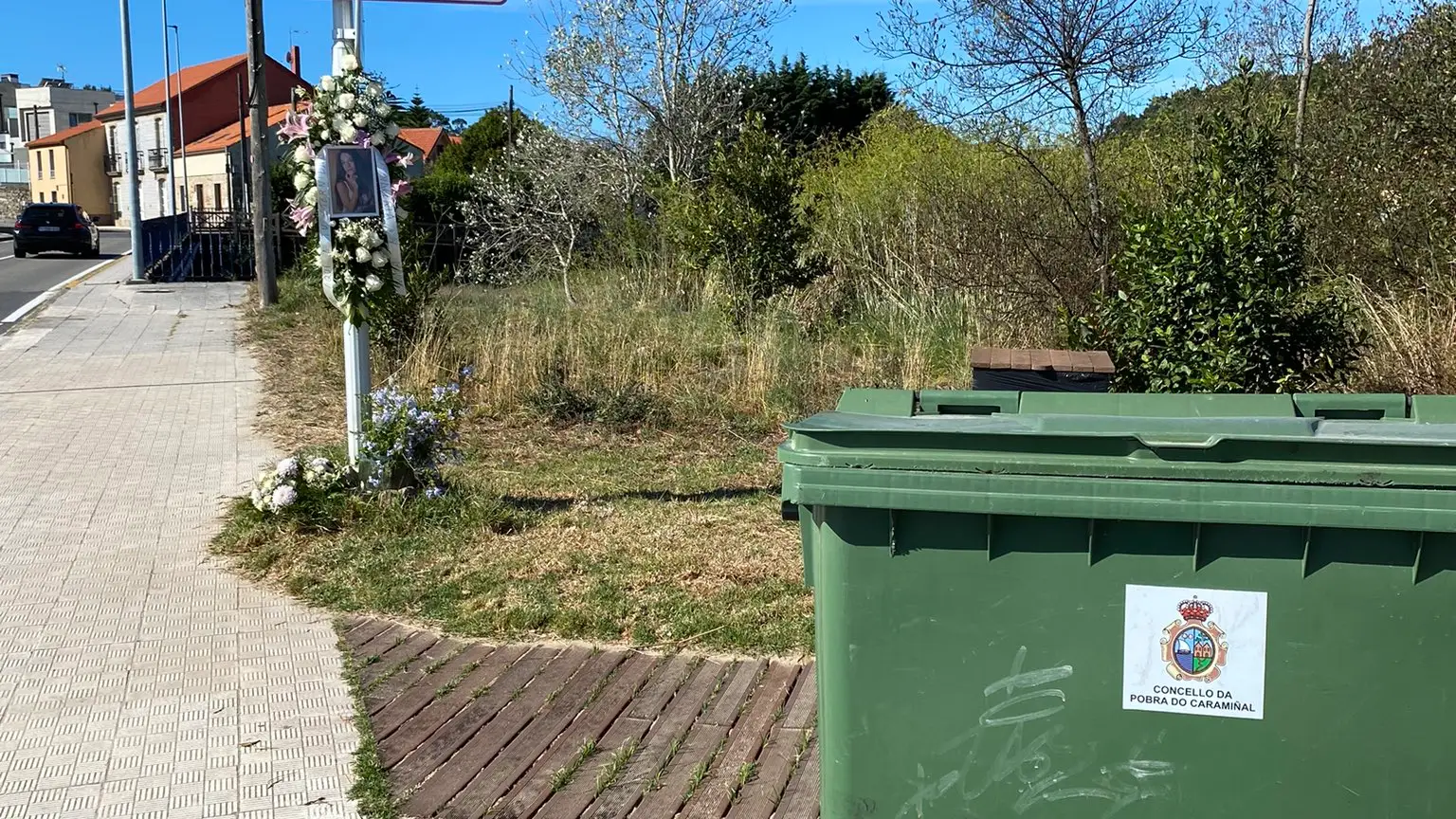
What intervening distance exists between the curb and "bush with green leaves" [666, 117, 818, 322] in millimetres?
9403

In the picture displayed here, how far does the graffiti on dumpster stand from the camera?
7.88 ft

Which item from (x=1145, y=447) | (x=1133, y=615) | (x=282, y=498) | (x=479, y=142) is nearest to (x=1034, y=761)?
(x=1133, y=615)

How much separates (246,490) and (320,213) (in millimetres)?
2004

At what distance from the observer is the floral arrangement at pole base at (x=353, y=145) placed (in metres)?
5.70

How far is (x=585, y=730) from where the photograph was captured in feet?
12.6

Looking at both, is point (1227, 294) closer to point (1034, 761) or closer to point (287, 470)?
point (1034, 761)

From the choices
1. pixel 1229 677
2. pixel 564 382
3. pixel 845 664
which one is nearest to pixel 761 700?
pixel 845 664

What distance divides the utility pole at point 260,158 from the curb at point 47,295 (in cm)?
307

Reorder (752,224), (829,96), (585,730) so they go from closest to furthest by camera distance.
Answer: (585,730), (752,224), (829,96)

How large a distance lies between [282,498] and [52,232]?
30.3 m

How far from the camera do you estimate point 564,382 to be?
9523mm

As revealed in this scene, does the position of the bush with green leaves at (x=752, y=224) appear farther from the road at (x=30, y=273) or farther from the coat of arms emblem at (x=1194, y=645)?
the coat of arms emblem at (x=1194, y=645)

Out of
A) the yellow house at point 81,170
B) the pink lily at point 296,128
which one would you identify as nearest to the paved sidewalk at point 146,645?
the pink lily at point 296,128

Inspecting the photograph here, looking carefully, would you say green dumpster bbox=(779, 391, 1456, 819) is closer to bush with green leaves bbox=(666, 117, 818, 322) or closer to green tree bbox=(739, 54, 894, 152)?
bush with green leaves bbox=(666, 117, 818, 322)
